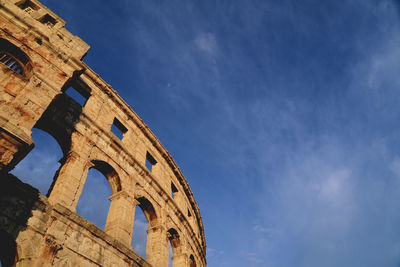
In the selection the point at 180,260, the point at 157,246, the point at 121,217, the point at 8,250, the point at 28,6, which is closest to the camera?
the point at 8,250

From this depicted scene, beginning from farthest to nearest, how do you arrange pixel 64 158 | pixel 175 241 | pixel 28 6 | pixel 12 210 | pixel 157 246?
1. pixel 175 241
2. pixel 157 246
3. pixel 28 6
4. pixel 64 158
5. pixel 12 210

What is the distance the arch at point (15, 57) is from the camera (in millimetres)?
7438

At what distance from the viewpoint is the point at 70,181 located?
8.21m

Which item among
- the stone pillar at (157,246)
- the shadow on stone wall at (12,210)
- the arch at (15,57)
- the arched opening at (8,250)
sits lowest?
the arched opening at (8,250)

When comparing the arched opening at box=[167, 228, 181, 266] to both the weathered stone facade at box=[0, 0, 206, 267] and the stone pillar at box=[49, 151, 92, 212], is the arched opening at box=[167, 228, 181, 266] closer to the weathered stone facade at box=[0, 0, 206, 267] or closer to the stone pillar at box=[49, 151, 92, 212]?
the weathered stone facade at box=[0, 0, 206, 267]

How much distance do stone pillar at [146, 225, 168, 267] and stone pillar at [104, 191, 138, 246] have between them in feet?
6.86

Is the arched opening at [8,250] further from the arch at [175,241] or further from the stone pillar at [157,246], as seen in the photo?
the arch at [175,241]

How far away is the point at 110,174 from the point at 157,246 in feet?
12.8

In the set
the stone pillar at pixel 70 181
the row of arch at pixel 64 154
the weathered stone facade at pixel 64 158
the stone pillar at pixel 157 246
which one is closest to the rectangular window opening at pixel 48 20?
the weathered stone facade at pixel 64 158

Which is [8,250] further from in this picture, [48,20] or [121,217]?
[48,20]

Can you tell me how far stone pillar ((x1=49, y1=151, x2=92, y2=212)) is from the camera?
761cm

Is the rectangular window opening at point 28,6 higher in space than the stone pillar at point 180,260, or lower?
higher

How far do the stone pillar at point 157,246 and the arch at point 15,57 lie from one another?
27.3 feet

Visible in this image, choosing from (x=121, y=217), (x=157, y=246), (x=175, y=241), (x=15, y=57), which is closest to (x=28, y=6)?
(x=15, y=57)
